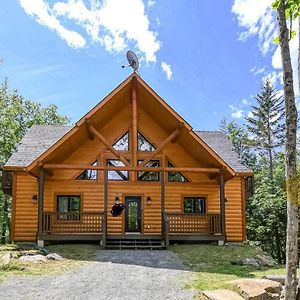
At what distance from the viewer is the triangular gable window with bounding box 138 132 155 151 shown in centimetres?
1716

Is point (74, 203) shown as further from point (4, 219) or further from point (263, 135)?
point (263, 135)

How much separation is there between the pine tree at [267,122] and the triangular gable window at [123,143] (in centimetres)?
2196

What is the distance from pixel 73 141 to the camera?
614 inches

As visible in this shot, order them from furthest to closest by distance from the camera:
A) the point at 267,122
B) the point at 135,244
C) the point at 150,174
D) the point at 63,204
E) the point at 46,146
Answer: the point at 267,122, the point at 46,146, the point at 150,174, the point at 63,204, the point at 135,244

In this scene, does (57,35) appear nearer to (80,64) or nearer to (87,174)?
(80,64)

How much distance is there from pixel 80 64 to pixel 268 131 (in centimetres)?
1816

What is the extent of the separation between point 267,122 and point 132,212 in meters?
23.5

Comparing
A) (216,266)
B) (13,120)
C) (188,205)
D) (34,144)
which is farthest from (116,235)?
(13,120)

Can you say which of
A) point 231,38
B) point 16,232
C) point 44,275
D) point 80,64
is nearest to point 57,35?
point 80,64

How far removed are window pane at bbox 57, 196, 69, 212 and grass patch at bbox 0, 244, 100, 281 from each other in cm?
256

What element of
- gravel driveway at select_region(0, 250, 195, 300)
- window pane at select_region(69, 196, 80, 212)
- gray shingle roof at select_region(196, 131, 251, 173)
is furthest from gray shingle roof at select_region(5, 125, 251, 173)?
gravel driveway at select_region(0, 250, 195, 300)

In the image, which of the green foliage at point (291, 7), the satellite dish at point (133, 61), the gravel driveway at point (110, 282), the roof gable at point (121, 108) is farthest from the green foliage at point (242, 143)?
the green foliage at point (291, 7)

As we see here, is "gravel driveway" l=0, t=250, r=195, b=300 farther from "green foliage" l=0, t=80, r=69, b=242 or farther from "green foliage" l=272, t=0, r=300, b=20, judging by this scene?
"green foliage" l=0, t=80, r=69, b=242

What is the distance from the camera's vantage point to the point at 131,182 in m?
16.9
